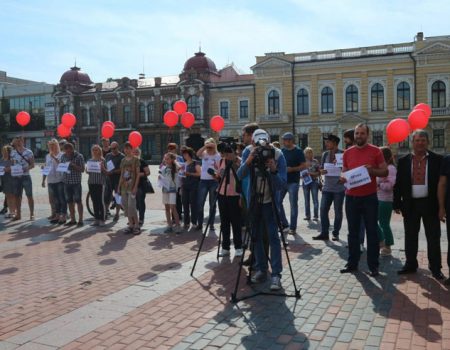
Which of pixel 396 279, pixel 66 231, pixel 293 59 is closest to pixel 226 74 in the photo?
pixel 293 59

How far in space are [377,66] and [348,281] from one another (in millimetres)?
38949

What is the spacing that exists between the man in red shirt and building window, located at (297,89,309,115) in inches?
1532

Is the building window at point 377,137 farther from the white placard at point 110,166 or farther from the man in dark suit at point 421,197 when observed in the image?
the man in dark suit at point 421,197

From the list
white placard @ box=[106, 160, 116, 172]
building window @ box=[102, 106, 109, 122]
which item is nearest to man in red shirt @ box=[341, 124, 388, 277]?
white placard @ box=[106, 160, 116, 172]

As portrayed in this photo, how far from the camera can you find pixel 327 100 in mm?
43562

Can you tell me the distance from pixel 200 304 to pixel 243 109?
43.3 meters

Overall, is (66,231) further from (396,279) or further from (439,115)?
(439,115)

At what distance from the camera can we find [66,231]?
9930 mm

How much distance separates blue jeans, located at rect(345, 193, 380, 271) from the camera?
6.15m

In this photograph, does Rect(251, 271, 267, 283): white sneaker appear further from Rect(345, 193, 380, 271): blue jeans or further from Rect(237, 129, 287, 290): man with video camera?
Rect(345, 193, 380, 271): blue jeans

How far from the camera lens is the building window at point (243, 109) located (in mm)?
47406

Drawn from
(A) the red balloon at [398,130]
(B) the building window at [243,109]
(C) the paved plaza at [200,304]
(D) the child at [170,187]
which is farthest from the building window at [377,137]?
(C) the paved plaza at [200,304]

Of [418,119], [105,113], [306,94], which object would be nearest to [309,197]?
[418,119]

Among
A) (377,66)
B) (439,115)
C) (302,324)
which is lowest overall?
(302,324)
